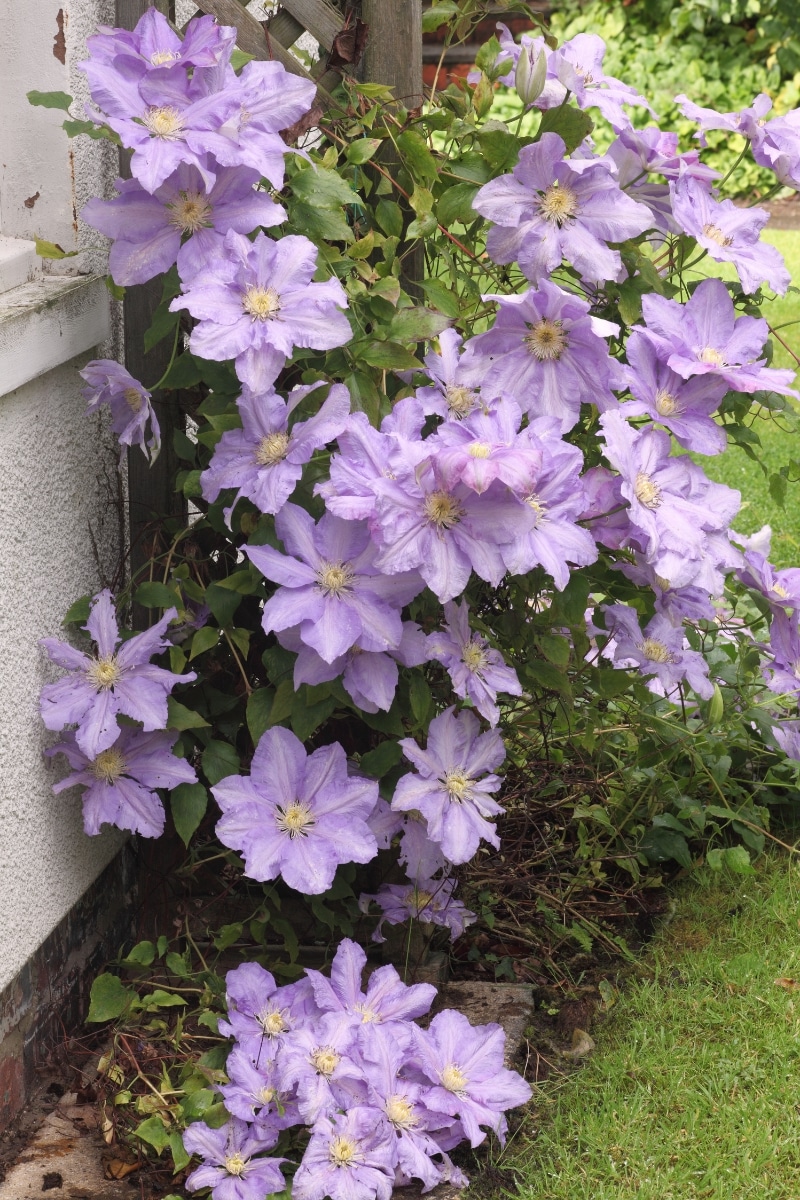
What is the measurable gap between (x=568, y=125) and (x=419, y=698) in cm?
76

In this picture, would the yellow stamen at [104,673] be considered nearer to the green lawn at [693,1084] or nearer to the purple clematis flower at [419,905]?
the purple clematis flower at [419,905]

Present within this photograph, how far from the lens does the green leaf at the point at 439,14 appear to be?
1.93 meters

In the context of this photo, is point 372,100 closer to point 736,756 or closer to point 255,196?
point 255,196

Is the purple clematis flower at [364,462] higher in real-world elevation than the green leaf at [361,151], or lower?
lower

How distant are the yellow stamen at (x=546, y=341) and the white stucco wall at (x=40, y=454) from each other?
2.12 ft

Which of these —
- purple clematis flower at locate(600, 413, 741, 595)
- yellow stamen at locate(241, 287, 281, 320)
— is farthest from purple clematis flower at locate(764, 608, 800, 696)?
yellow stamen at locate(241, 287, 281, 320)

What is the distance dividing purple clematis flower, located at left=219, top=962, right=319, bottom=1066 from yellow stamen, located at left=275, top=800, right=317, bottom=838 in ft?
0.72

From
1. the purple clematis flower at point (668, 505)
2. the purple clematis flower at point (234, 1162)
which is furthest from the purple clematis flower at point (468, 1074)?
the purple clematis flower at point (668, 505)

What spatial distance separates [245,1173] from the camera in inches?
64.1

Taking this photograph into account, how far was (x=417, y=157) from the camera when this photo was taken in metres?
1.79

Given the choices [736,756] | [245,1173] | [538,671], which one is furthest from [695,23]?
[245,1173]

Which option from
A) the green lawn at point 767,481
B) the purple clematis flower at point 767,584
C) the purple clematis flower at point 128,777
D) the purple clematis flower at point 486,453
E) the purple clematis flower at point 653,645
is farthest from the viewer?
the green lawn at point 767,481

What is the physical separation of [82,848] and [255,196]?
995 millimetres

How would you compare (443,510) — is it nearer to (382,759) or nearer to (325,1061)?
(382,759)
